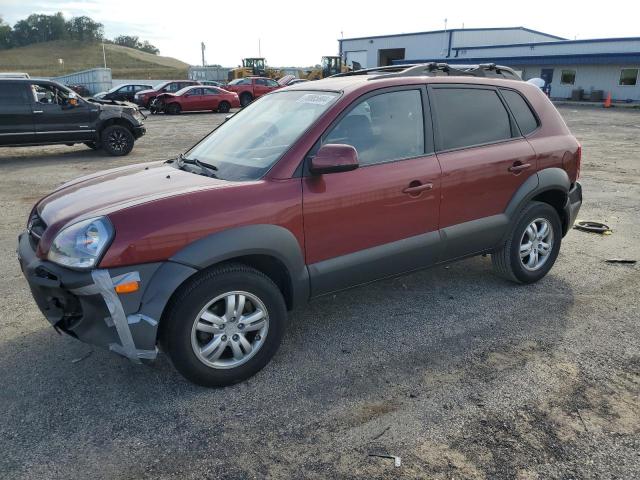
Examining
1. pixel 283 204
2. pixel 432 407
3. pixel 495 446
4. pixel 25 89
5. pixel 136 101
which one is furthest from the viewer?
pixel 136 101

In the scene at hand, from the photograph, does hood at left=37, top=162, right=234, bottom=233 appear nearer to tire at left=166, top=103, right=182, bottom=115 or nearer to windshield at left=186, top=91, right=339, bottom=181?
windshield at left=186, top=91, right=339, bottom=181

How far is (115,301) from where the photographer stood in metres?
2.71

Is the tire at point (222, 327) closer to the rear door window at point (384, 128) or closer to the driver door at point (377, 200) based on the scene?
the driver door at point (377, 200)

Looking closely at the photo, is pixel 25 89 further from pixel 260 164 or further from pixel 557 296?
pixel 557 296

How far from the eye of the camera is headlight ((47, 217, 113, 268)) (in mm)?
2723

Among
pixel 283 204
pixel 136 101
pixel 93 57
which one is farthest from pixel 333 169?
pixel 93 57

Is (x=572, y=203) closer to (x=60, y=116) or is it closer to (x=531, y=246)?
(x=531, y=246)

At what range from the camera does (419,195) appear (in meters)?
3.70

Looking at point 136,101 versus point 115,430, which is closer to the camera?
point 115,430

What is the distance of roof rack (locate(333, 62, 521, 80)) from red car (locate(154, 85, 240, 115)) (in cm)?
2236

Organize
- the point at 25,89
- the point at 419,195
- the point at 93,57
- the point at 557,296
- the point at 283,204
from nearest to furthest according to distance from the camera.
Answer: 1. the point at 283,204
2. the point at 419,195
3. the point at 557,296
4. the point at 25,89
5. the point at 93,57

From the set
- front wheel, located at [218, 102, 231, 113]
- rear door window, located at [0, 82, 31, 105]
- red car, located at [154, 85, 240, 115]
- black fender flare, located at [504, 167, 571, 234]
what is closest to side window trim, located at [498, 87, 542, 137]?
black fender flare, located at [504, 167, 571, 234]

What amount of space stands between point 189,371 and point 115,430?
1.60 ft

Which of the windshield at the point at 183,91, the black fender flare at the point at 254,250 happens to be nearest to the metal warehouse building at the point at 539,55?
the windshield at the point at 183,91
